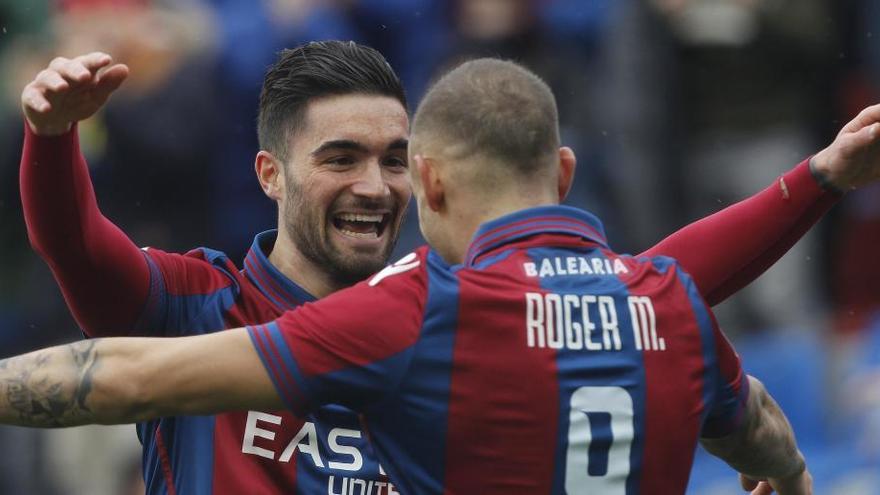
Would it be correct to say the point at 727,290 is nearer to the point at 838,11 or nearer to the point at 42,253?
the point at 42,253

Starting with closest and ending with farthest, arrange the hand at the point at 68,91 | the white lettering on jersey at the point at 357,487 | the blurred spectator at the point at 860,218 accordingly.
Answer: the hand at the point at 68,91, the white lettering on jersey at the point at 357,487, the blurred spectator at the point at 860,218

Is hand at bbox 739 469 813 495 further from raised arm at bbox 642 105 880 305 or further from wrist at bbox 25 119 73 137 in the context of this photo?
wrist at bbox 25 119 73 137

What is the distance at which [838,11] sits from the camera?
8.98 metres

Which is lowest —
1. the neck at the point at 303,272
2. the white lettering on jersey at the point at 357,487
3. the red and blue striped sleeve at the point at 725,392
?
the white lettering on jersey at the point at 357,487

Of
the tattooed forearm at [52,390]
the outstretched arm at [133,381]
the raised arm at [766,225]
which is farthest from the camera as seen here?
the raised arm at [766,225]

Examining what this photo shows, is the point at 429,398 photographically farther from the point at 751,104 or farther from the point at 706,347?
the point at 751,104

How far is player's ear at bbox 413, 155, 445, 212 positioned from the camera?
138 inches

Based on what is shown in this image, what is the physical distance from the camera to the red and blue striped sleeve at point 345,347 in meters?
3.26

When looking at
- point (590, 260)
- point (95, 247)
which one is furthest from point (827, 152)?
point (95, 247)

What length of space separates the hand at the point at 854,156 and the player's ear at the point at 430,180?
3.72 feet

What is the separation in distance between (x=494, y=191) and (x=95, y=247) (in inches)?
40.3

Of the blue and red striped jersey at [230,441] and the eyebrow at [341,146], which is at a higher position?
the eyebrow at [341,146]

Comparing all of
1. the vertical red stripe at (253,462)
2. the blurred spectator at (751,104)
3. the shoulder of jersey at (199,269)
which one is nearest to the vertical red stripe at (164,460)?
the vertical red stripe at (253,462)

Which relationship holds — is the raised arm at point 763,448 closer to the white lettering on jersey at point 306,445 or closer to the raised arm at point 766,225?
the raised arm at point 766,225
